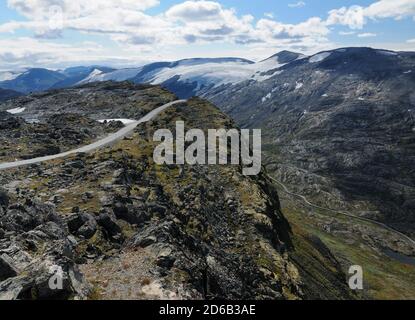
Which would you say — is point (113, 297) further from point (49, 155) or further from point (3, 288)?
point (49, 155)

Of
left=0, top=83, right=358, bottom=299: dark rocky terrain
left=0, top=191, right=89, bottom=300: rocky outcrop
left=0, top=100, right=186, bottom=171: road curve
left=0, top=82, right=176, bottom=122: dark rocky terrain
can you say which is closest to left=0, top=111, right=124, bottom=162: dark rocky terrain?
left=0, top=100, right=186, bottom=171: road curve

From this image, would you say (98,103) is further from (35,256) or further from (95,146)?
(35,256)

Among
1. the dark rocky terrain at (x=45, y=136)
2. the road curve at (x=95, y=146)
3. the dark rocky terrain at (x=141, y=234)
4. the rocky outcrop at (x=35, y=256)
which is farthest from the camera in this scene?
the dark rocky terrain at (x=45, y=136)

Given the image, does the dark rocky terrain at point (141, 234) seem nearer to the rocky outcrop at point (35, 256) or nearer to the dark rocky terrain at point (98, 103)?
the rocky outcrop at point (35, 256)

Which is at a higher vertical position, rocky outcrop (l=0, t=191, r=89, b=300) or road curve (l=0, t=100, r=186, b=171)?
rocky outcrop (l=0, t=191, r=89, b=300)

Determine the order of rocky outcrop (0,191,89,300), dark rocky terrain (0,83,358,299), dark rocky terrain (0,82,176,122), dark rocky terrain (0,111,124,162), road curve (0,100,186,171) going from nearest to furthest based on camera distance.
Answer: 1. rocky outcrop (0,191,89,300)
2. dark rocky terrain (0,83,358,299)
3. road curve (0,100,186,171)
4. dark rocky terrain (0,111,124,162)
5. dark rocky terrain (0,82,176,122)

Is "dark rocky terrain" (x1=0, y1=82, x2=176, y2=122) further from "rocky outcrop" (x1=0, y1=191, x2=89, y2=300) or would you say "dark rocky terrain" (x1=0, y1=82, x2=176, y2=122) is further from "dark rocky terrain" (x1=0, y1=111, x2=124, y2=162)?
"rocky outcrop" (x1=0, y1=191, x2=89, y2=300)

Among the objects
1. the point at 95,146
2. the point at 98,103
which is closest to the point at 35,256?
the point at 95,146

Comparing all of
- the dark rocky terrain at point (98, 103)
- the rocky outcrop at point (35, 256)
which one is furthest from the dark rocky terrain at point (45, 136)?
the rocky outcrop at point (35, 256)
